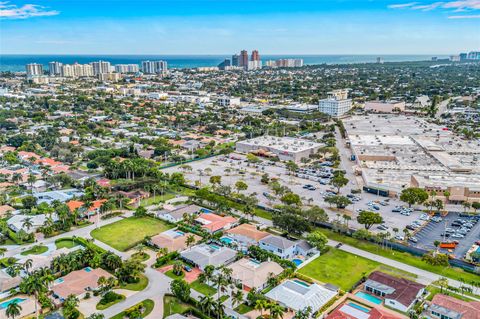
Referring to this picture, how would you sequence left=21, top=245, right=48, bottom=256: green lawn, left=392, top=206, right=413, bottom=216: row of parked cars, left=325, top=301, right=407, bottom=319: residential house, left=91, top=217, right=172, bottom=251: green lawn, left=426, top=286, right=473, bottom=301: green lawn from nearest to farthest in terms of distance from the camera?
left=325, top=301, right=407, bottom=319: residential house, left=426, top=286, right=473, bottom=301: green lawn, left=21, top=245, right=48, bottom=256: green lawn, left=91, top=217, right=172, bottom=251: green lawn, left=392, top=206, right=413, bottom=216: row of parked cars

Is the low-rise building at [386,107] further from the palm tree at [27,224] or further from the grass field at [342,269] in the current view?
the palm tree at [27,224]

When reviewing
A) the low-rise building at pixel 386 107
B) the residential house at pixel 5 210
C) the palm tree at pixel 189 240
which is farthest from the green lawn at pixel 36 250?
the low-rise building at pixel 386 107

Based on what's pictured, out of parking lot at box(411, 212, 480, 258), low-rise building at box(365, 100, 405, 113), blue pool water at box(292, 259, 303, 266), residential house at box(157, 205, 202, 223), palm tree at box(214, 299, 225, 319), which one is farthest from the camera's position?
low-rise building at box(365, 100, 405, 113)

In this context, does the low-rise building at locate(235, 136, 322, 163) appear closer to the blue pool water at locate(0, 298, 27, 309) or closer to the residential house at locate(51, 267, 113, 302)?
the residential house at locate(51, 267, 113, 302)

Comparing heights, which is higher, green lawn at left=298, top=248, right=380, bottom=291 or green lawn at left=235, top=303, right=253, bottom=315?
green lawn at left=298, top=248, right=380, bottom=291

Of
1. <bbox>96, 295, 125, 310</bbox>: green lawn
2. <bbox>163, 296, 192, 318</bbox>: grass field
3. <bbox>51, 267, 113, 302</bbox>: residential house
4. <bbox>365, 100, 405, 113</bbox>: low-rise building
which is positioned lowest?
<bbox>163, 296, 192, 318</bbox>: grass field

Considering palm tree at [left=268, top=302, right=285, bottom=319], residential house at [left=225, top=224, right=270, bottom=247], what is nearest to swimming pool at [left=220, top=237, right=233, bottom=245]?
residential house at [left=225, top=224, right=270, bottom=247]

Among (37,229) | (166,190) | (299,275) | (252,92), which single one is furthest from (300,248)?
(252,92)
